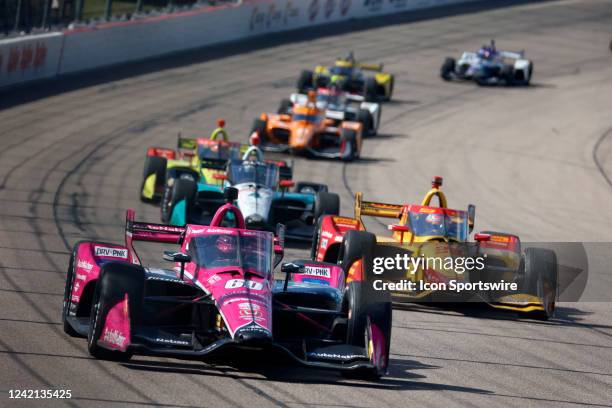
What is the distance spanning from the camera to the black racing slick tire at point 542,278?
16.1 metres

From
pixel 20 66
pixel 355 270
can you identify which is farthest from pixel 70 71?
pixel 355 270

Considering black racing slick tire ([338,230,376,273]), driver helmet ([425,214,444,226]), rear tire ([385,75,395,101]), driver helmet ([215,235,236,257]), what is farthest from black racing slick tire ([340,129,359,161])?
driver helmet ([215,235,236,257])

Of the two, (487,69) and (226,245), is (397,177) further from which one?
(487,69)

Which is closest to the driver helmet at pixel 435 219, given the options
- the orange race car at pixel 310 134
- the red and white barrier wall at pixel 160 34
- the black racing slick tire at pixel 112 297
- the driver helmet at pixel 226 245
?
the driver helmet at pixel 226 245

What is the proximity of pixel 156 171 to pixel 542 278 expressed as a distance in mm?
9303

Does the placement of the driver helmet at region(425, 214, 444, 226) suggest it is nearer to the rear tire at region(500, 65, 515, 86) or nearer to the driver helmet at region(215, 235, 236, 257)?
the driver helmet at region(215, 235, 236, 257)

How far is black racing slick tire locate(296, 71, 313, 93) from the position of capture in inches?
1529

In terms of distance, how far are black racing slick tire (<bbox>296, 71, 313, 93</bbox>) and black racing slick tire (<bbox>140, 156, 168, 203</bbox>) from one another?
15920mm

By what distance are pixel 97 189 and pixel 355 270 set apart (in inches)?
354

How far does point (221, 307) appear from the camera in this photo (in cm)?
1203

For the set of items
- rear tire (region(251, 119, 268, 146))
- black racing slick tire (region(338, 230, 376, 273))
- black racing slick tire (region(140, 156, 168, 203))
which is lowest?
black racing slick tire (region(140, 156, 168, 203))

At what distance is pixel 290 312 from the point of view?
42.1 feet

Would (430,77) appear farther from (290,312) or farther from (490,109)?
(290,312)

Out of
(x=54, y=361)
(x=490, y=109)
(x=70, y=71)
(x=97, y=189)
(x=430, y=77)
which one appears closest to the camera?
(x=54, y=361)
